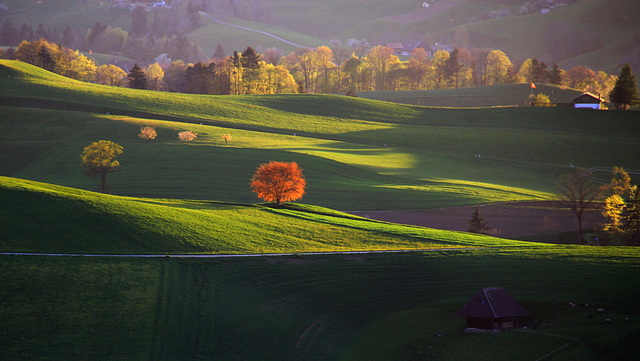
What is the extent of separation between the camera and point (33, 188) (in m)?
44.0

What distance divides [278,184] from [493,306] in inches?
1307

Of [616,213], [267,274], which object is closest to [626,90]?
[616,213]

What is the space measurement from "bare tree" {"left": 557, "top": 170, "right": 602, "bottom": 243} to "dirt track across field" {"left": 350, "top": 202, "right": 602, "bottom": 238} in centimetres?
130

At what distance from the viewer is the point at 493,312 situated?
96.9ft

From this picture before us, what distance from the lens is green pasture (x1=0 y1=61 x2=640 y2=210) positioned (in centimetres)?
7375

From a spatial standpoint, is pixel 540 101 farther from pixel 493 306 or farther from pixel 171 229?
pixel 493 306

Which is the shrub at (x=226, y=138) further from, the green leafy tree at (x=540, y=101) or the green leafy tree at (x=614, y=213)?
the green leafy tree at (x=540, y=101)

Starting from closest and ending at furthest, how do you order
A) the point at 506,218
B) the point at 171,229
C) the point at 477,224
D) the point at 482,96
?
the point at 171,229
the point at 477,224
the point at 506,218
the point at 482,96

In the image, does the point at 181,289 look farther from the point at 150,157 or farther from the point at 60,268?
the point at 150,157

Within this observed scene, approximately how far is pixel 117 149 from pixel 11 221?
112 feet

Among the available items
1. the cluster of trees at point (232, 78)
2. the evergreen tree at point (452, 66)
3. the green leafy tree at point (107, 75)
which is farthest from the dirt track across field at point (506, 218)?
the green leafy tree at point (107, 75)

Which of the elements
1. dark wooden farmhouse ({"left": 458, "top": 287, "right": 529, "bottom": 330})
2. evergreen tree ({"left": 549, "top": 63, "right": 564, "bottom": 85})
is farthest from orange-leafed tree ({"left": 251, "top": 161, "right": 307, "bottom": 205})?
evergreen tree ({"left": 549, "top": 63, "right": 564, "bottom": 85})

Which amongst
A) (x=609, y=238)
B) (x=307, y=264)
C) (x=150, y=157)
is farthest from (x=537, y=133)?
(x=307, y=264)

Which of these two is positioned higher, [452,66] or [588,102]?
Answer: [452,66]
